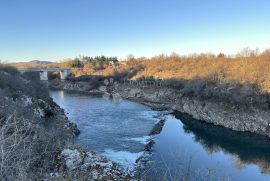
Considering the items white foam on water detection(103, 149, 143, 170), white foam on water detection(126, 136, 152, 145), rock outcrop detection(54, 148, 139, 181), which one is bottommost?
white foam on water detection(126, 136, 152, 145)

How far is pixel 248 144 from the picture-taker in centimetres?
2822

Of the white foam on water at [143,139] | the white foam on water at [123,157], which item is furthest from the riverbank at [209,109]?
the white foam on water at [123,157]

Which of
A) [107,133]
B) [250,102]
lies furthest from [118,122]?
[250,102]

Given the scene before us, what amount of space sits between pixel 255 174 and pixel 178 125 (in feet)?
48.2

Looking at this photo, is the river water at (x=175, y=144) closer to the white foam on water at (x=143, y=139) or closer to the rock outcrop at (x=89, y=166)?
the white foam on water at (x=143, y=139)

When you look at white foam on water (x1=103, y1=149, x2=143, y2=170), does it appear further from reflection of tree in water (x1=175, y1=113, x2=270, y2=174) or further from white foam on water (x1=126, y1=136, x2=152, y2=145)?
reflection of tree in water (x1=175, y1=113, x2=270, y2=174)

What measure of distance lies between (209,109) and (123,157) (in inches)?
762

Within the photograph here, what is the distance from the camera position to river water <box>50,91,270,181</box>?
67.4 ft

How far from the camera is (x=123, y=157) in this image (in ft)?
72.4

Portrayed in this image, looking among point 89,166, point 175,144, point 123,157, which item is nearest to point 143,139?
point 175,144

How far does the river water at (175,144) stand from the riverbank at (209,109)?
1.25 metres

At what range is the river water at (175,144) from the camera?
20547 mm

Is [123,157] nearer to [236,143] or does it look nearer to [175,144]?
[175,144]

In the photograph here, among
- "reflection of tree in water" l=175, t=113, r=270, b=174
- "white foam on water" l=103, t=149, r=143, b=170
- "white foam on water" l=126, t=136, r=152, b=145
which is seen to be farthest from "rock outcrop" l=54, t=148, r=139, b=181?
"white foam on water" l=126, t=136, r=152, b=145
